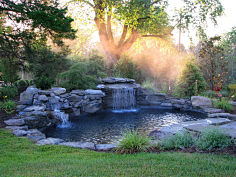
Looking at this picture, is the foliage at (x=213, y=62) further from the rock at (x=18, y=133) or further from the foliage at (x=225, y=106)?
the rock at (x=18, y=133)

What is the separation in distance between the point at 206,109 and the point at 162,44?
10101mm

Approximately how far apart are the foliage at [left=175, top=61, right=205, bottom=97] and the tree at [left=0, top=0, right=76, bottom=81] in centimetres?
660

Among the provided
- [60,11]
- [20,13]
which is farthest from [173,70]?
[20,13]

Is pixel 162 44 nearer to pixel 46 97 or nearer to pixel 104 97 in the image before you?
pixel 104 97

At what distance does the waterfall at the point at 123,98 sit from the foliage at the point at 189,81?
3.06 meters

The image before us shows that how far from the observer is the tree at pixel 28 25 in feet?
22.5

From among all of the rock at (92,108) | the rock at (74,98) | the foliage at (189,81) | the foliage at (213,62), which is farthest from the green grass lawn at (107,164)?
the foliage at (213,62)

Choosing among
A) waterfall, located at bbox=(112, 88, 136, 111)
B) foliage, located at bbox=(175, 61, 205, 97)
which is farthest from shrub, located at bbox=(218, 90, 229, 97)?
waterfall, located at bbox=(112, 88, 136, 111)

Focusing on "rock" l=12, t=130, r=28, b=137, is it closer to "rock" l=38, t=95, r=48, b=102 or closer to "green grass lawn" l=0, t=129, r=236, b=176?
"green grass lawn" l=0, t=129, r=236, b=176

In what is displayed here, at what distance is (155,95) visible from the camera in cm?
1034

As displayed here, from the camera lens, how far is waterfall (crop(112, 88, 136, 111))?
31.0 ft

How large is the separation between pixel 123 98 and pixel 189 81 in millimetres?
3992

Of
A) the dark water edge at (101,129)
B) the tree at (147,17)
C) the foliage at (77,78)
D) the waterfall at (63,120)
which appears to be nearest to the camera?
the dark water edge at (101,129)

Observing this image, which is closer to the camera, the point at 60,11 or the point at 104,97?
the point at 60,11
